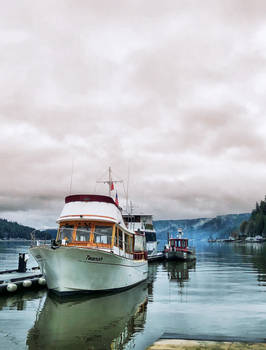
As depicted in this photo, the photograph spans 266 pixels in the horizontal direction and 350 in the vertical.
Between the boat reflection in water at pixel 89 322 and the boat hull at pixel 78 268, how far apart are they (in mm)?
626

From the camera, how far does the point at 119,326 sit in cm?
1452

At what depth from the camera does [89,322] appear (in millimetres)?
15156

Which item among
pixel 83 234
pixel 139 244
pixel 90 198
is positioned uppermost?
pixel 90 198

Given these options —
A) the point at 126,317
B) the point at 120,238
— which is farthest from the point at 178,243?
the point at 126,317

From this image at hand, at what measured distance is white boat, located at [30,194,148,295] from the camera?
20172mm

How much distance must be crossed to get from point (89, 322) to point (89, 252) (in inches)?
210

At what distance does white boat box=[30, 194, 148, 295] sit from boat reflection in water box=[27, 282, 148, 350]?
0.86 meters

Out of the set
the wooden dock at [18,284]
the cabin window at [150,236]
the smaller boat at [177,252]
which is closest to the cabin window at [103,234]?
the wooden dock at [18,284]

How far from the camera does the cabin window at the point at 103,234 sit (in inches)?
908

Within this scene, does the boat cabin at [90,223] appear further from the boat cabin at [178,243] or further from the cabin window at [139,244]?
the boat cabin at [178,243]

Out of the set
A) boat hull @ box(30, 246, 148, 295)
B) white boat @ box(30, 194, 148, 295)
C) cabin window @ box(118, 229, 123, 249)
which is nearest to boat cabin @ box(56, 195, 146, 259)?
white boat @ box(30, 194, 148, 295)

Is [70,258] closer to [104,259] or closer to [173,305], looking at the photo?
[104,259]

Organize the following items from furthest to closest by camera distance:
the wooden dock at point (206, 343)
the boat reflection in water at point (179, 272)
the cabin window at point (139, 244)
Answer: the boat reflection in water at point (179, 272) → the cabin window at point (139, 244) → the wooden dock at point (206, 343)

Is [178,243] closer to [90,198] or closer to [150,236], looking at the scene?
[150,236]
